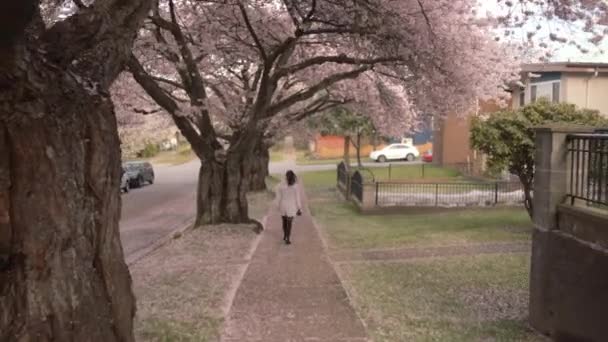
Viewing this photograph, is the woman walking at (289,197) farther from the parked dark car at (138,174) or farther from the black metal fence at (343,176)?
the parked dark car at (138,174)

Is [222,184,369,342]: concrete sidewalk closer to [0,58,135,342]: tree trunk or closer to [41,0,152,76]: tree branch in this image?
[0,58,135,342]: tree trunk

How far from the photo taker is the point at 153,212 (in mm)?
24547

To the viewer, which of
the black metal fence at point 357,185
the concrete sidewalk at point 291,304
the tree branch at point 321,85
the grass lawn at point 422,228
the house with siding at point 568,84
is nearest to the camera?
the concrete sidewalk at point 291,304

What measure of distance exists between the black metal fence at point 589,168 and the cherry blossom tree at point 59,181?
14.5ft

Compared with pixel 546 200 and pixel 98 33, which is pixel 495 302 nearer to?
pixel 546 200

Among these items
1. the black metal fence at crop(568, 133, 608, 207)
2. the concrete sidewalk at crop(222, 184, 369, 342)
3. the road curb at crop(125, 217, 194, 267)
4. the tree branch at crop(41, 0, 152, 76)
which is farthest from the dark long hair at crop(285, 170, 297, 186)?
the tree branch at crop(41, 0, 152, 76)

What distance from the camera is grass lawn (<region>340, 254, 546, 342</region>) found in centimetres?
669

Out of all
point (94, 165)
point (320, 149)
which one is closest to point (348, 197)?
point (94, 165)

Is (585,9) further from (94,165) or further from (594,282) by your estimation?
(94,165)

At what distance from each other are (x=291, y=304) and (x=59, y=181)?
13.2 feet

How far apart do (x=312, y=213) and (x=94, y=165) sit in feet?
57.2

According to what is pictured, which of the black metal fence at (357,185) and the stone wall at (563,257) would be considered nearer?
the stone wall at (563,257)

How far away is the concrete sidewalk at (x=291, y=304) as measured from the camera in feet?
21.3

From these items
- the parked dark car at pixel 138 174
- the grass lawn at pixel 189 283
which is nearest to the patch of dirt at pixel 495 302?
the grass lawn at pixel 189 283
